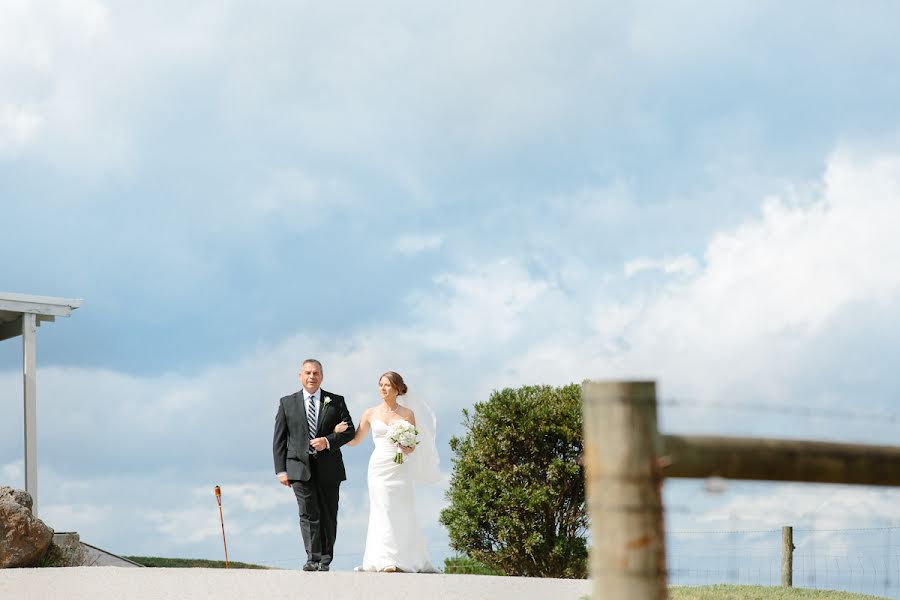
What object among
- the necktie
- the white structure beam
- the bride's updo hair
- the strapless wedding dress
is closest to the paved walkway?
the strapless wedding dress

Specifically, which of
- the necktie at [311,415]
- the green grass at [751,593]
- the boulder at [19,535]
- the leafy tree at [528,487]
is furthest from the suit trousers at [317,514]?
the green grass at [751,593]

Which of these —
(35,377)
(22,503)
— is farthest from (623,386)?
(35,377)

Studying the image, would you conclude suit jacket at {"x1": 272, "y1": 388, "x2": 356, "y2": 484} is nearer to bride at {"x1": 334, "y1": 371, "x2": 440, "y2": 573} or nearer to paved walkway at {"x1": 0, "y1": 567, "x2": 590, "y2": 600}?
bride at {"x1": 334, "y1": 371, "x2": 440, "y2": 573}

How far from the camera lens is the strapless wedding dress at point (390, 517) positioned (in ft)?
37.3

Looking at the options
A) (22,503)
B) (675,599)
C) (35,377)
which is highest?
(35,377)

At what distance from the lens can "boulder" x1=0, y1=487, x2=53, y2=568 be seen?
39.3 ft

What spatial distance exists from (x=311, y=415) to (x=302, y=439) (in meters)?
0.29

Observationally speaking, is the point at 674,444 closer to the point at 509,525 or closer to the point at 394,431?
the point at 394,431

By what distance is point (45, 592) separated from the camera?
31.6 ft

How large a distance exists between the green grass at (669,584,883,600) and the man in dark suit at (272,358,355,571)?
3762 mm

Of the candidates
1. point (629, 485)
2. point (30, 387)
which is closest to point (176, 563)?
point (30, 387)

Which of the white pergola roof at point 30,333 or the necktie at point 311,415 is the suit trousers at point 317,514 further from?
the white pergola roof at point 30,333

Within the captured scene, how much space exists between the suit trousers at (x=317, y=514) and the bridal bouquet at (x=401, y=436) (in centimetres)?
78

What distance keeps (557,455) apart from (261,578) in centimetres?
458
